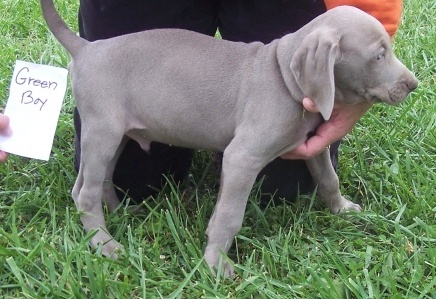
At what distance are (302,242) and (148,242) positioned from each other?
618mm

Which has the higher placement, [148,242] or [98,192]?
[98,192]

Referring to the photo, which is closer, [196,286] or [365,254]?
[196,286]

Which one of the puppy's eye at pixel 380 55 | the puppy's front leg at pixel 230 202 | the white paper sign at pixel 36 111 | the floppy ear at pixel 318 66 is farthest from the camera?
the white paper sign at pixel 36 111

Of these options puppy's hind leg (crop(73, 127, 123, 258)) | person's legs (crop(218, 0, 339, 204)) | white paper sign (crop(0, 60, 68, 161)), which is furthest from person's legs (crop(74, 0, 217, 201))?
puppy's hind leg (crop(73, 127, 123, 258))

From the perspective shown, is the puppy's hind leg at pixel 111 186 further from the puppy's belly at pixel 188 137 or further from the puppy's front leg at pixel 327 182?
the puppy's front leg at pixel 327 182

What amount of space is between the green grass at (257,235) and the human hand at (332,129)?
352mm

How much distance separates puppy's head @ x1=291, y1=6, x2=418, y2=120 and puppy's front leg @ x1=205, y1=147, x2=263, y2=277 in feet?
1.17

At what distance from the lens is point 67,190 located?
3.30 metres

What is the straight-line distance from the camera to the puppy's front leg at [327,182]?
3162mm

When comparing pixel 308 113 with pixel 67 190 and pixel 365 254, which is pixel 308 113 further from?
pixel 67 190

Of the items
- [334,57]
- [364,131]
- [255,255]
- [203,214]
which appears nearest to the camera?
[334,57]

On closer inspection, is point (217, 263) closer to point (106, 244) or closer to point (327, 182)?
point (106, 244)

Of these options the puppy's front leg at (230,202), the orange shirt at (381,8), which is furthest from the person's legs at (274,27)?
the puppy's front leg at (230,202)

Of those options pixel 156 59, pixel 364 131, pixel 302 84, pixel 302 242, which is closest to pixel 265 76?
pixel 302 84
